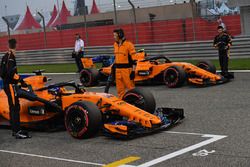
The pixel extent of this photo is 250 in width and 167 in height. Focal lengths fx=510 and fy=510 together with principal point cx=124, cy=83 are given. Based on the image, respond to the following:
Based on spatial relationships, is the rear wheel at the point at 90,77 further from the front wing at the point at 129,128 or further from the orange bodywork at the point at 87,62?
the front wing at the point at 129,128

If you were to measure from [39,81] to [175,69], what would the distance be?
15.9ft

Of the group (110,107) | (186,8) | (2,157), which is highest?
(186,8)

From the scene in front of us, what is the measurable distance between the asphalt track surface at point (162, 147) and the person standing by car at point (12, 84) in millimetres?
198

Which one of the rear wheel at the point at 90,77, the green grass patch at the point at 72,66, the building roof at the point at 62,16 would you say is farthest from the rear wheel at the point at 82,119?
the building roof at the point at 62,16

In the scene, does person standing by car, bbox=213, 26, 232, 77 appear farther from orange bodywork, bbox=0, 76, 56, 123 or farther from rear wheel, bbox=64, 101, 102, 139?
rear wheel, bbox=64, 101, 102, 139

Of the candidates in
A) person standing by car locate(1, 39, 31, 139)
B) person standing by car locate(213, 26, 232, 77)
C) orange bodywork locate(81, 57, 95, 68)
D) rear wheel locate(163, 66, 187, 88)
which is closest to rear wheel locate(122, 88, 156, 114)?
person standing by car locate(1, 39, 31, 139)

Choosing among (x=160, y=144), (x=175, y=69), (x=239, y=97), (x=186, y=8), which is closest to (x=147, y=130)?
(x=160, y=144)

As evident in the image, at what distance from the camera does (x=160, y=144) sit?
7.44 metres

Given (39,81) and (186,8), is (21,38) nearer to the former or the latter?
(186,8)

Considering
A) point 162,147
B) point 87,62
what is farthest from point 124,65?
point 87,62

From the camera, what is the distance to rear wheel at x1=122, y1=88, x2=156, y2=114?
899 centimetres

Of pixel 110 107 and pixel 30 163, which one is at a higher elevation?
pixel 110 107

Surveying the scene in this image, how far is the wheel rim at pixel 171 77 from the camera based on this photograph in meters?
13.5

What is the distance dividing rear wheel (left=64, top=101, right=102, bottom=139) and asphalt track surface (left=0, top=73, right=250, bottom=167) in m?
0.14
